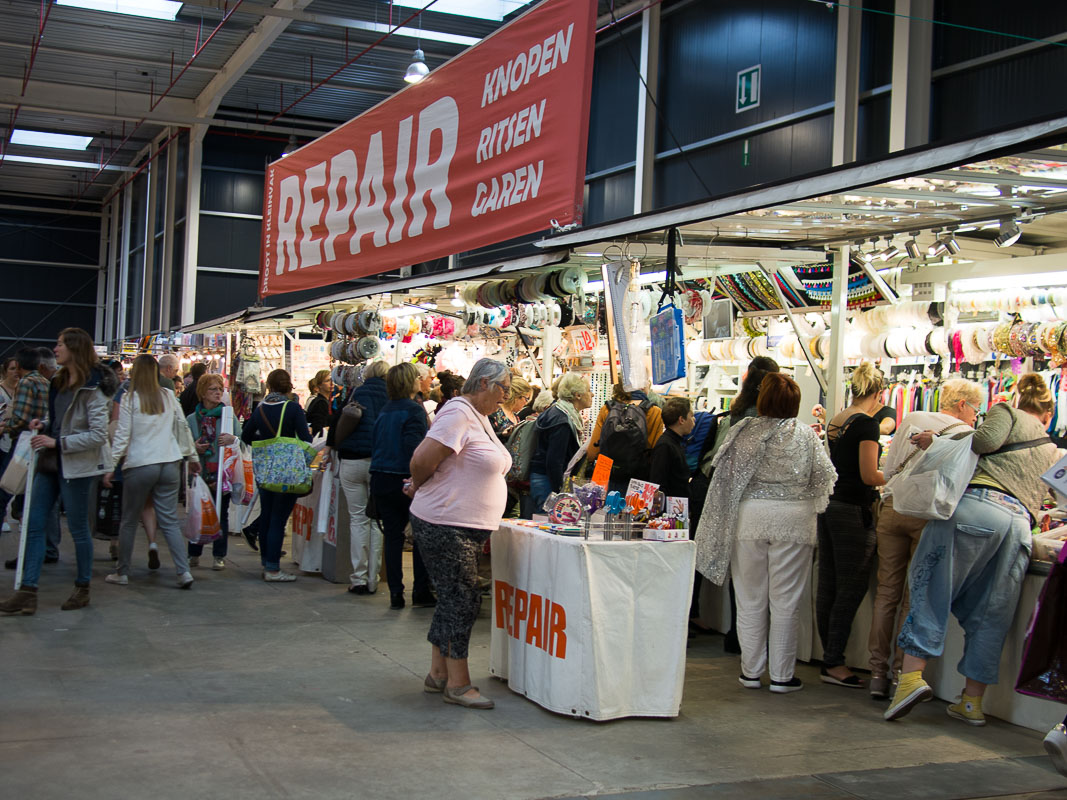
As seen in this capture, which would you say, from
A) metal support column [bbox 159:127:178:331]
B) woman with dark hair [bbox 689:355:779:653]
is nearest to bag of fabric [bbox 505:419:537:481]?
woman with dark hair [bbox 689:355:779:653]

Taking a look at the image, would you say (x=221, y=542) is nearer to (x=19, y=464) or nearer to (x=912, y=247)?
(x=19, y=464)

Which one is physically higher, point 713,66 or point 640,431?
point 713,66

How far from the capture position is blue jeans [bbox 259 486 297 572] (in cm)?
763

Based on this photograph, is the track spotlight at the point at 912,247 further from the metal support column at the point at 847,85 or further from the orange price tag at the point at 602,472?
the metal support column at the point at 847,85

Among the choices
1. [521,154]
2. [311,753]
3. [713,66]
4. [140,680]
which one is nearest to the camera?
[311,753]

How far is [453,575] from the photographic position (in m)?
4.75

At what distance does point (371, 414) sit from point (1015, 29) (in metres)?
5.50

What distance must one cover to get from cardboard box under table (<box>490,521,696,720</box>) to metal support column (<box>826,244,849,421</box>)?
8.77ft

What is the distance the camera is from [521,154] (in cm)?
600

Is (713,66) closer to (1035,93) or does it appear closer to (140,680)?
(1035,93)

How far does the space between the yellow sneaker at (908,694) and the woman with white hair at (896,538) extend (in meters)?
0.42

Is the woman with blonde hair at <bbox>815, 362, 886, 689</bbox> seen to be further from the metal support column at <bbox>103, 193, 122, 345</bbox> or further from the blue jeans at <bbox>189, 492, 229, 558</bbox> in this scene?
the metal support column at <bbox>103, 193, 122, 345</bbox>

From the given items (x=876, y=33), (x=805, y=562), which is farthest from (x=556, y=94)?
(x=876, y=33)

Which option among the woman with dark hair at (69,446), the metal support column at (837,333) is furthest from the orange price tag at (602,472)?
the woman with dark hair at (69,446)
